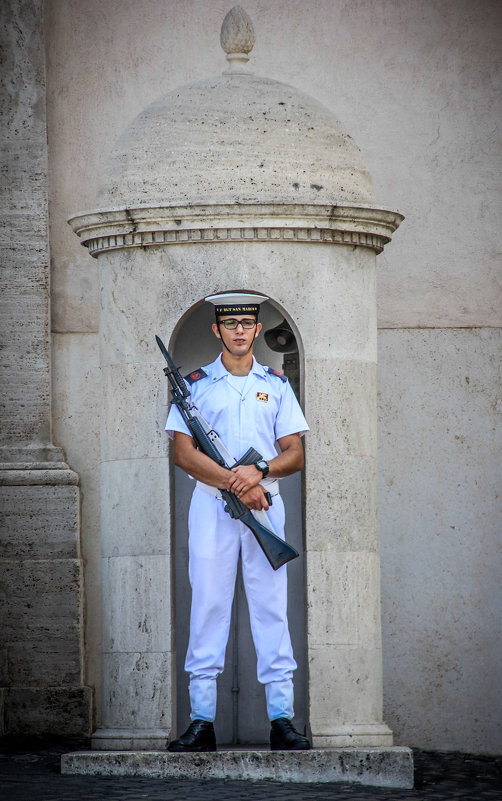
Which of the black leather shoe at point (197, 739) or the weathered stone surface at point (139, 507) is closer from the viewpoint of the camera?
the black leather shoe at point (197, 739)

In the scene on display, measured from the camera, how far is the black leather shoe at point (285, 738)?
8477 mm

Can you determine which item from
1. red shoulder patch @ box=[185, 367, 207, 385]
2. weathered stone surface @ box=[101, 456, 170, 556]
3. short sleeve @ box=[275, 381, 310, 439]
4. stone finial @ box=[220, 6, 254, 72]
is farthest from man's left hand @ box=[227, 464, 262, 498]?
stone finial @ box=[220, 6, 254, 72]

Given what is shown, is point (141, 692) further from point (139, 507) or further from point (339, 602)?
point (339, 602)

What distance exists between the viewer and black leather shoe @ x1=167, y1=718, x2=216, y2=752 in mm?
8492

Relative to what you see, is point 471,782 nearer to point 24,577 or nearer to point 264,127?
point 24,577

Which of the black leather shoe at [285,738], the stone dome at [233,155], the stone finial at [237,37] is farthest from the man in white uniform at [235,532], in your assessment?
the stone finial at [237,37]

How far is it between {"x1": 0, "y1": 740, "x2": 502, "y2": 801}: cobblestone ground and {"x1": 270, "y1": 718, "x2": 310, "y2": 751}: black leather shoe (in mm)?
282

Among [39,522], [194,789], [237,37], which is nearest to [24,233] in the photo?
[39,522]

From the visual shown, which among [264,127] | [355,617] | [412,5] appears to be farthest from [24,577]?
[412,5]

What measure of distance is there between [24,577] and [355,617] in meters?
2.76

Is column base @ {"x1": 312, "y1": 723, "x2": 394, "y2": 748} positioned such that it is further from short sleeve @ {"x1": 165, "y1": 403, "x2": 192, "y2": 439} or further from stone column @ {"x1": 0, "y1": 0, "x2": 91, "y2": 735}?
stone column @ {"x1": 0, "y1": 0, "x2": 91, "y2": 735}

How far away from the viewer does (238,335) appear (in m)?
8.77

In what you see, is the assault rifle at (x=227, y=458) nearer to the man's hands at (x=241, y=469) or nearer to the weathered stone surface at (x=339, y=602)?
the man's hands at (x=241, y=469)

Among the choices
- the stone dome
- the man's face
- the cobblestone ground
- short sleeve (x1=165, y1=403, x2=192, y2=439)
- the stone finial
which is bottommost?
the cobblestone ground
